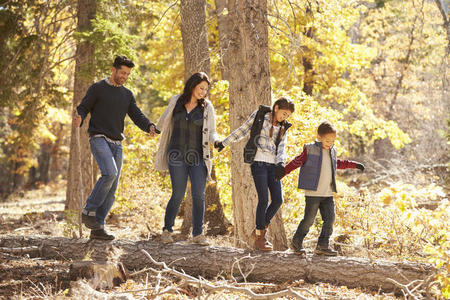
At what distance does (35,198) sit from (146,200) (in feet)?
44.8

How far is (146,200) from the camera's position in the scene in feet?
37.4

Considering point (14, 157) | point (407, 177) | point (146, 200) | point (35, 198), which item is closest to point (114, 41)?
point (146, 200)

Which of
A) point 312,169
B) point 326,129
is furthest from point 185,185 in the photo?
point 326,129

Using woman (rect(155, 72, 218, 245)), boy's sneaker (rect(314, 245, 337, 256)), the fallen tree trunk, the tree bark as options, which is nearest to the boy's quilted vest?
boy's sneaker (rect(314, 245, 337, 256))

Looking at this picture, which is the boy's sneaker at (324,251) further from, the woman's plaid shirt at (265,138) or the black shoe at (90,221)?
the black shoe at (90,221)

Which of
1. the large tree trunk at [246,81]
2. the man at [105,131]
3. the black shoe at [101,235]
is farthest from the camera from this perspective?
the large tree trunk at [246,81]

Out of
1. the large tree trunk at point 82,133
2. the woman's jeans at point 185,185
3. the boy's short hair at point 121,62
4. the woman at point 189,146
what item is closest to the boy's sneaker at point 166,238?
the woman at point 189,146

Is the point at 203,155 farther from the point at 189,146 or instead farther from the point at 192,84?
the point at 192,84

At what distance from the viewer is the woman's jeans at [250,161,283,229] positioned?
5426 mm

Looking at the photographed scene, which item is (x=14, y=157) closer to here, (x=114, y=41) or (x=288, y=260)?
(x=114, y=41)

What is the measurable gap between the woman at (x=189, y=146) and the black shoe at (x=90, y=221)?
847 millimetres

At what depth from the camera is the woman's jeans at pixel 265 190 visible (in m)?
5.43

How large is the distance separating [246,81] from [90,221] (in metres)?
2.61

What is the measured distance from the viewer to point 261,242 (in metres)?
5.44
